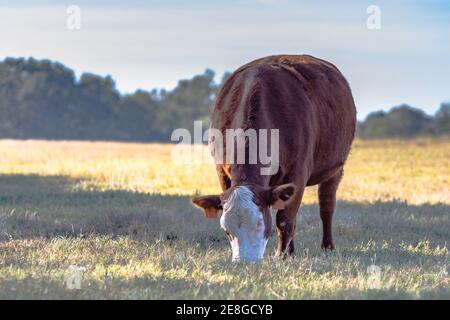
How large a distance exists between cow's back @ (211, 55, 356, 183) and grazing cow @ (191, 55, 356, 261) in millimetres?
11

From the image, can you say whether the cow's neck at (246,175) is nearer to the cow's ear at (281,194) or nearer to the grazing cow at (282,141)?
the grazing cow at (282,141)

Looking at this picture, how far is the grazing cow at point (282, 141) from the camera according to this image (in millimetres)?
8230

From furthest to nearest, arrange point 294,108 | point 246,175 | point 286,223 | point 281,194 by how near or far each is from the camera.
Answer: point 294,108 < point 286,223 < point 246,175 < point 281,194

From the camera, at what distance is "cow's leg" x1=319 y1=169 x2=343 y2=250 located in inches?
454

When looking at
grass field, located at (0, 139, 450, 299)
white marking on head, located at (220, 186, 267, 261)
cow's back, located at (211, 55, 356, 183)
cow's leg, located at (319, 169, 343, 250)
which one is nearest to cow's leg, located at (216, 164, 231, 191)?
cow's back, located at (211, 55, 356, 183)

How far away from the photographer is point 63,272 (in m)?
8.02

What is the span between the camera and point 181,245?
34.9 ft

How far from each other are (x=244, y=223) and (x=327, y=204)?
387 cm

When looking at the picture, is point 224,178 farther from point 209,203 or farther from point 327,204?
point 327,204
